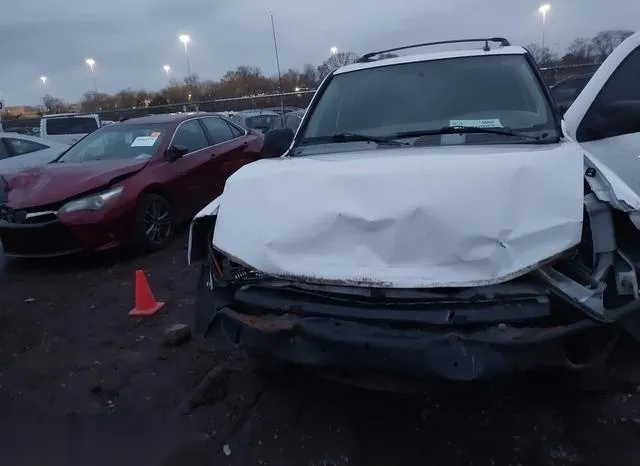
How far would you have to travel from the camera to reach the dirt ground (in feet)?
9.23

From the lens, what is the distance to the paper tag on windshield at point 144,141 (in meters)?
7.19

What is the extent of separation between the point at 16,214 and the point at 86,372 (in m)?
2.96

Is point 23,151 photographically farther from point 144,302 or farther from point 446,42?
point 446,42

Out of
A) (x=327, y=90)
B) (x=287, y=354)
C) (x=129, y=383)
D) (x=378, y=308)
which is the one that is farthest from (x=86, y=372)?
(x=327, y=90)

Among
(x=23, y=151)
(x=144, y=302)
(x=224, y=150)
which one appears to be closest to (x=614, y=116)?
(x=144, y=302)

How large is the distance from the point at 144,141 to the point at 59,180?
50.5 inches

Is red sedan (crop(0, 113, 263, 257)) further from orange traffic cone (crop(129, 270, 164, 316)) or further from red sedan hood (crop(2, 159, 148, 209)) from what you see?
orange traffic cone (crop(129, 270, 164, 316))

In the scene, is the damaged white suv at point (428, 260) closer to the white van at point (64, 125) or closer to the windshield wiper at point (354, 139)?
the windshield wiper at point (354, 139)

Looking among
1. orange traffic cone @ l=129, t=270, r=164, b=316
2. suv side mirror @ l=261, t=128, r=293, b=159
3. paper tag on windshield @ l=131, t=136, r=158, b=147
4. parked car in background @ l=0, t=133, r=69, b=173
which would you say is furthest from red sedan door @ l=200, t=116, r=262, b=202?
suv side mirror @ l=261, t=128, r=293, b=159

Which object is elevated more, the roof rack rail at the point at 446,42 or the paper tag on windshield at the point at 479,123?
the roof rack rail at the point at 446,42

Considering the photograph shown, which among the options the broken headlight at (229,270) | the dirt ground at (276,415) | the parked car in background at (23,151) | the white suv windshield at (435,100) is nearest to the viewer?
the dirt ground at (276,415)

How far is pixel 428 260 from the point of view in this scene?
8.26 feet

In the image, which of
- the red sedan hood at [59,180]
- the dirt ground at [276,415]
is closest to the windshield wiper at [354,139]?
the dirt ground at [276,415]

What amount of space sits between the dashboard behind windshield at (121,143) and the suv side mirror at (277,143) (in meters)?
3.11
